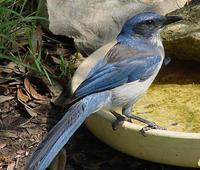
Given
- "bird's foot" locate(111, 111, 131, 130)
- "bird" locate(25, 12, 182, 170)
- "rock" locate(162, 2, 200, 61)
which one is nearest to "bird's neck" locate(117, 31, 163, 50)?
"bird" locate(25, 12, 182, 170)

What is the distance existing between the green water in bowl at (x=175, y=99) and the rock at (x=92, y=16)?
2.57 ft

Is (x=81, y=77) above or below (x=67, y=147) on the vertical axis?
above

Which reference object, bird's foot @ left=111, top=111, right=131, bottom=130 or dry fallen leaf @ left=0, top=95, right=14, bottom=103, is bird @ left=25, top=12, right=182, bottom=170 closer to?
bird's foot @ left=111, top=111, right=131, bottom=130

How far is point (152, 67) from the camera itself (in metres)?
4.23

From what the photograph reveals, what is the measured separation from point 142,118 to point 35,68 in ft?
3.78

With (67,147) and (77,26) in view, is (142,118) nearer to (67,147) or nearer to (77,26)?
(67,147)

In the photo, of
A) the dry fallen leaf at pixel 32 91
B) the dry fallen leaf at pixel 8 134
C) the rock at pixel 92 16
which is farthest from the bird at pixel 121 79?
the rock at pixel 92 16

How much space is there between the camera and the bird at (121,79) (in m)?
3.90

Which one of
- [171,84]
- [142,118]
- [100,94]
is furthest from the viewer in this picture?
[171,84]

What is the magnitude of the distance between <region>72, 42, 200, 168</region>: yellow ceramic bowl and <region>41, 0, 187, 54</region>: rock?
134 cm

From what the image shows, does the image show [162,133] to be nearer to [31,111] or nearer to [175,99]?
[175,99]

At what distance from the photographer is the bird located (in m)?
3.90

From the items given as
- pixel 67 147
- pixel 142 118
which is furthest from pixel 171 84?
pixel 67 147

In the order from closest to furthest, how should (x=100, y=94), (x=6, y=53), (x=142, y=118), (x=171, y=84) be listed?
(x=100, y=94), (x=142, y=118), (x=171, y=84), (x=6, y=53)
